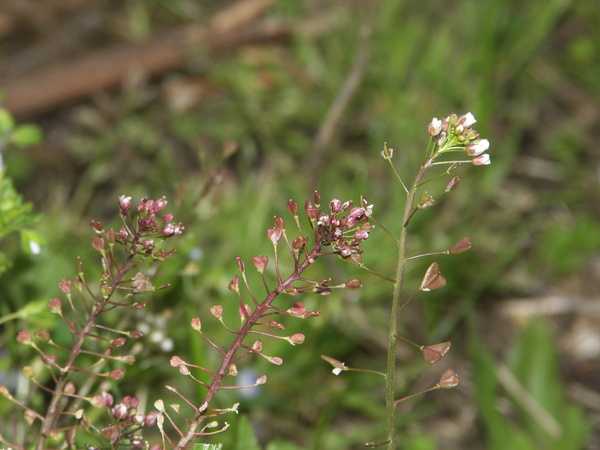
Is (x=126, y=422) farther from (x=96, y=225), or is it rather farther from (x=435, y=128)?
(x=435, y=128)

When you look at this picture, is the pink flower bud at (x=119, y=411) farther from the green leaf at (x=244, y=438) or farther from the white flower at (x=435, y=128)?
the white flower at (x=435, y=128)

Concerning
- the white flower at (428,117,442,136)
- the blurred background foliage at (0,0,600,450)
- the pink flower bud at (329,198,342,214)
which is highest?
the white flower at (428,117,442,136)

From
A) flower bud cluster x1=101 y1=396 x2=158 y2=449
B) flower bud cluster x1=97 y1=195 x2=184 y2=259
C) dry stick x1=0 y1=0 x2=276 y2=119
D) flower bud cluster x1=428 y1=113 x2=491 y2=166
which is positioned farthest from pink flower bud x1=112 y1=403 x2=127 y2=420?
dry stick x1=0 y1=0 x2=276 y2=119

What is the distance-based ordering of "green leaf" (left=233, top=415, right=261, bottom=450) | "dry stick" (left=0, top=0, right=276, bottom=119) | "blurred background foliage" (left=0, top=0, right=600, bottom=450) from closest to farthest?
"green leaf" (left=233, top=415, right=261, bottom=450)
"blurred background foliage" (left=0, top=0, right=600, bottom=450)
"dry stick" (left=0, top=0, right=276, bottom=119)

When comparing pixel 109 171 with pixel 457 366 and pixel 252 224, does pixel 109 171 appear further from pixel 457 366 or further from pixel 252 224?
pixel 457 366

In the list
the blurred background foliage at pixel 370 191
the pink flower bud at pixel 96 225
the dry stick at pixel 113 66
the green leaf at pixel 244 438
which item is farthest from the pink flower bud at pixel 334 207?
the dry stick at pixel 113 66

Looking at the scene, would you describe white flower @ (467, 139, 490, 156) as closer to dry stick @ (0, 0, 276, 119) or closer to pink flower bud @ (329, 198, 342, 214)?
pink flower bud @ (329, 198, 342, 214)
